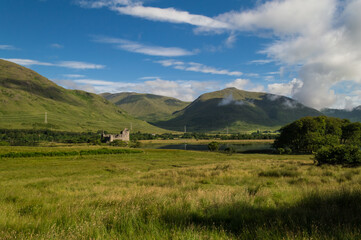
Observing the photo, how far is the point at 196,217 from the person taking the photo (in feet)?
20.5

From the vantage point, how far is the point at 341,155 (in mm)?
28000

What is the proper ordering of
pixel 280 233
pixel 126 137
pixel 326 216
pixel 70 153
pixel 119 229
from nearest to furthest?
pixel 280 233
pixel 119 229
pixel 326 216
pixel 70 153
pixel 126 137

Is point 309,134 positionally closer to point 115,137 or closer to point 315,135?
point 315,135

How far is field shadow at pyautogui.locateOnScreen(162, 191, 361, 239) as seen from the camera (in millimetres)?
4916

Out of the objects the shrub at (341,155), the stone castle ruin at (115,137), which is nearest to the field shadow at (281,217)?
the shrub at (341,155)

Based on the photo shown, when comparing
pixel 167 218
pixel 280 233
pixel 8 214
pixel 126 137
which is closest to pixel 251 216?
pixel 280 233

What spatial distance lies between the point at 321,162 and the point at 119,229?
31.9 meters

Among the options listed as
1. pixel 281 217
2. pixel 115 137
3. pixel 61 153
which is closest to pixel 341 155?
pixel 281 217

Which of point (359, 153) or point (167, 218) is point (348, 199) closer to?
point (167, 218)

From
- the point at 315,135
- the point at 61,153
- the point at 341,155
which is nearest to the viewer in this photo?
the point at 341,155

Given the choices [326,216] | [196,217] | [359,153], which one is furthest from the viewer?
Answer: [359,153]

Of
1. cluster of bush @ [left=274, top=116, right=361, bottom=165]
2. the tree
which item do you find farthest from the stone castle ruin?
the tree

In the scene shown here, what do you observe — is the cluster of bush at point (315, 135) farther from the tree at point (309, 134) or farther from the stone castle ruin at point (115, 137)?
the stone castle ruin at point (115, 137)

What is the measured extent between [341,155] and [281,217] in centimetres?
2841
